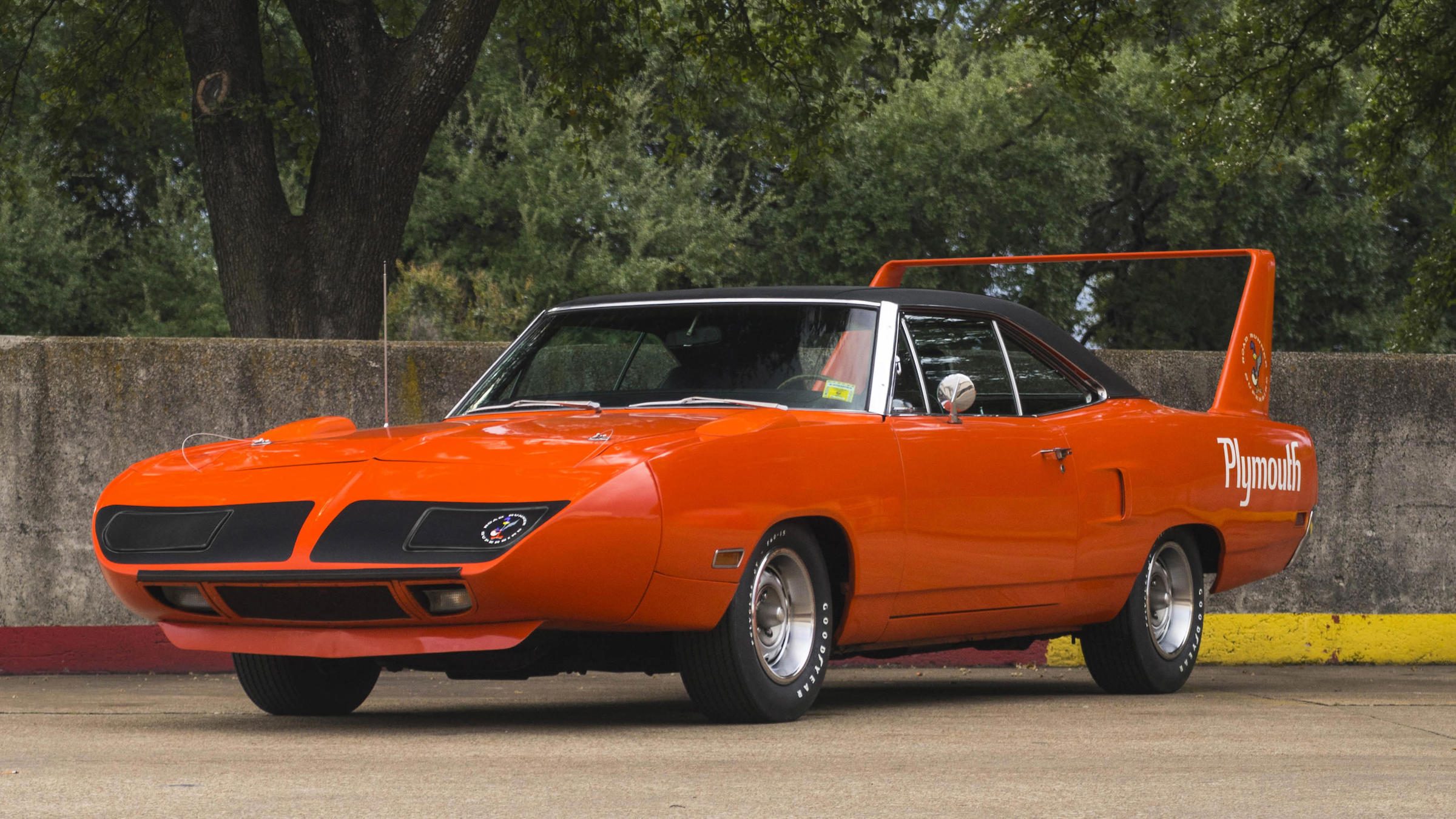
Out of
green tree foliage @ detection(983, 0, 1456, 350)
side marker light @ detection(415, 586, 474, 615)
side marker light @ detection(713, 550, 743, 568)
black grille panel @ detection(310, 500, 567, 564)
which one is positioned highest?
green tree foliage @ detection(983, 0, 1456, 350)

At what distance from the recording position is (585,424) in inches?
231

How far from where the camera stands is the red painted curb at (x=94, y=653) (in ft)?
28.5

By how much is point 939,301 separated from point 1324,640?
12.9 feet

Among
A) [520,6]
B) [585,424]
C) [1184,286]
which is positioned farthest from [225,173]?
[1184,286]

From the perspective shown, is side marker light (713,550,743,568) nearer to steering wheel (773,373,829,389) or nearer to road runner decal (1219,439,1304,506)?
steering wheel (773,373,829,389)

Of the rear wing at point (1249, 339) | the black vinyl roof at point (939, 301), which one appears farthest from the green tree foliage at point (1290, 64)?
the black vinyl roof at point (939, 301)

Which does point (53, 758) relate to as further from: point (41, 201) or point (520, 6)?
point (41, 201)

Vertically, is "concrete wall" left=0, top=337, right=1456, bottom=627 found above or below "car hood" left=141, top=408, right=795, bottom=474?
below

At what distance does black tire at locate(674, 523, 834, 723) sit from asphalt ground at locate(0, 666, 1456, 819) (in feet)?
0.28

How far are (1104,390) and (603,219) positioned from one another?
3052 centimetres

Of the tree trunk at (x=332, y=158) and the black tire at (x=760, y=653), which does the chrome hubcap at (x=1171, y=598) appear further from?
the tree trunk at (x=332, y=158)

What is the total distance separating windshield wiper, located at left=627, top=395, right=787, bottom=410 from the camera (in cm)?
626

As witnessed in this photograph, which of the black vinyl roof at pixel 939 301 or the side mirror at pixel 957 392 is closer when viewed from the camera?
the side mirror at pixel 957 392

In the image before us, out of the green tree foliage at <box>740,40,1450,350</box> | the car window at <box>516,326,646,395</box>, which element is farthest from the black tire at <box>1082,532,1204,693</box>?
the green tree foliage at <box>740,40,1450,350</box>
